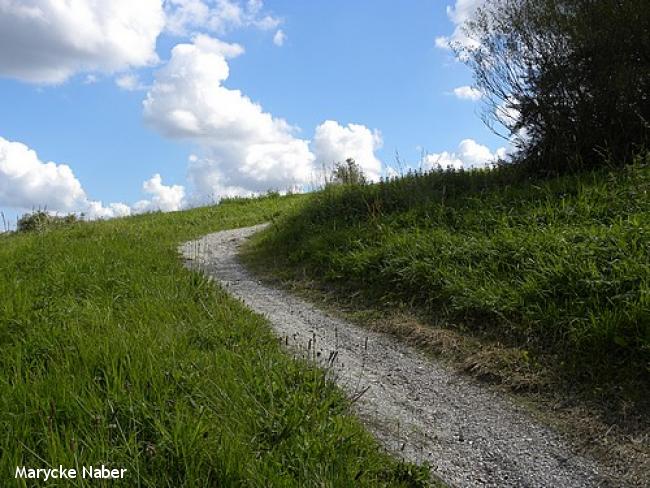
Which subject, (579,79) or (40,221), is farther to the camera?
(40,221)

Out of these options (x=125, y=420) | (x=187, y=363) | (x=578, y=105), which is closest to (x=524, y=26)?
(x=578, y=105)

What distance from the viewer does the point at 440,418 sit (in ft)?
13.0

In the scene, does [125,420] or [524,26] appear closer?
[125,420]

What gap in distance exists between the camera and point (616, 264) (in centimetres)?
507

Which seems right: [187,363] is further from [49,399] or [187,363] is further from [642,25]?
[642,25]

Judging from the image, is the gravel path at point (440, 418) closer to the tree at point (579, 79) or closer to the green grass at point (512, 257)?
the green grass at point (512, 257)

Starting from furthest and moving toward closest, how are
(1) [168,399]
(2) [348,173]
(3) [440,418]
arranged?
(2) [348,173], (3) [440,418], (1) [168,399]

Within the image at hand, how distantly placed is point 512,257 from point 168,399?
412 cm

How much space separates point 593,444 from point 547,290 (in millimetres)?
1838

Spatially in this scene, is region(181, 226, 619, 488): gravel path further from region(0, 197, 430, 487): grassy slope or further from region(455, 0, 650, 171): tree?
region(455, 0, 650, 171): tree

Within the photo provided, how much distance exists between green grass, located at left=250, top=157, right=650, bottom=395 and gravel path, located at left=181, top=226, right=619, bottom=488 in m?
0.77

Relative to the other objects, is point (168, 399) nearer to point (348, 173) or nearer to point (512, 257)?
point (512, 257)

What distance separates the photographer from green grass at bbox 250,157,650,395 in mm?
4516

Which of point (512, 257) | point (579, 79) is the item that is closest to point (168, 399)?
point (512, 257)
